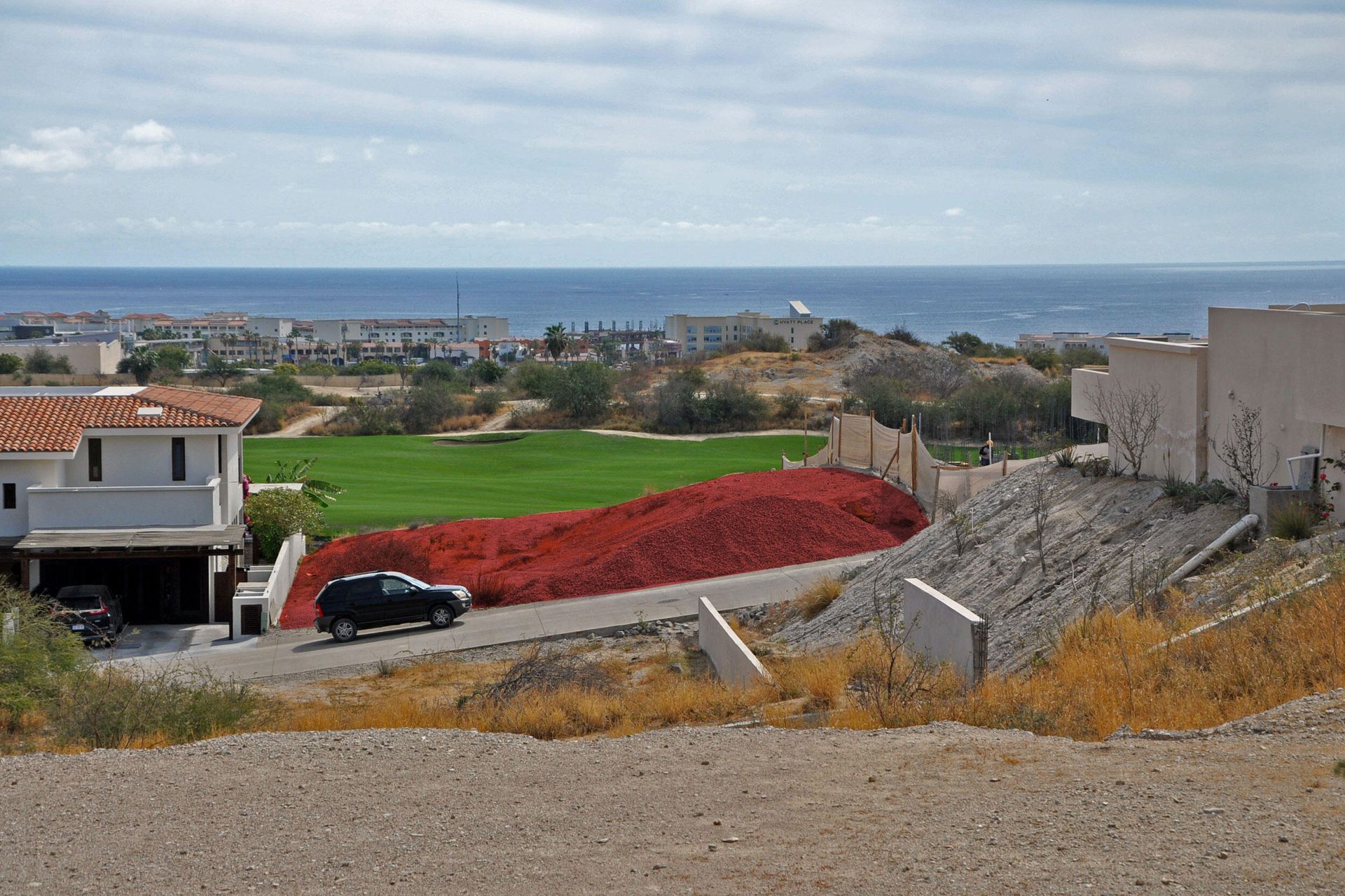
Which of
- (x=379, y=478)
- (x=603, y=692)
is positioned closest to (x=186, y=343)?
(x=379, y=478)

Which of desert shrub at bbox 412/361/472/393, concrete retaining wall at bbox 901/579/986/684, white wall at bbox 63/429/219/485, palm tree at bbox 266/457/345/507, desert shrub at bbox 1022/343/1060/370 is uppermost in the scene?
desert shrub at bbox 1022/343/1060/370

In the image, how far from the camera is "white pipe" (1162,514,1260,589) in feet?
45.0

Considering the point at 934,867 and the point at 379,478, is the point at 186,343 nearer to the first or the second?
the point at 379,478

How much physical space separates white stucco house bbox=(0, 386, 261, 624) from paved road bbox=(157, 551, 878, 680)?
11.9ft

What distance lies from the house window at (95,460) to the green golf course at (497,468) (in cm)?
767

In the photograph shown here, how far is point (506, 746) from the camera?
9.47m

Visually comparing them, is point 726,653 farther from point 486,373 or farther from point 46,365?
point 46,365

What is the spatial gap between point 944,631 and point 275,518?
21.7 meters

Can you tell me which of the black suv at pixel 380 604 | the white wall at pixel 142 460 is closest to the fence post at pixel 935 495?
the black suv at pixel 380 604

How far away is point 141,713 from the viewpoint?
36.9 ft

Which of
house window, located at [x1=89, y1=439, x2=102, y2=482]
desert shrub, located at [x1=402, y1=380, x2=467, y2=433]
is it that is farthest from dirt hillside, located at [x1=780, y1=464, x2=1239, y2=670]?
desert shrub, located at [x1=402, y1=380, x2=467, y2=433]

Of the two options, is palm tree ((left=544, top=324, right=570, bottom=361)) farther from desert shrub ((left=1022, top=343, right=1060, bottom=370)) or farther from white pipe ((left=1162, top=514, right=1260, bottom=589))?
white pipe ((left=1162, top=514, right=1260, bottom=589))

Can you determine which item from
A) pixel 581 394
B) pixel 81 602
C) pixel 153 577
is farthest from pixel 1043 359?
pixel 81 602

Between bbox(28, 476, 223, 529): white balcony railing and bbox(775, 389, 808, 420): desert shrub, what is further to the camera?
bbox(775, 389, 808, 420): desert shrub
